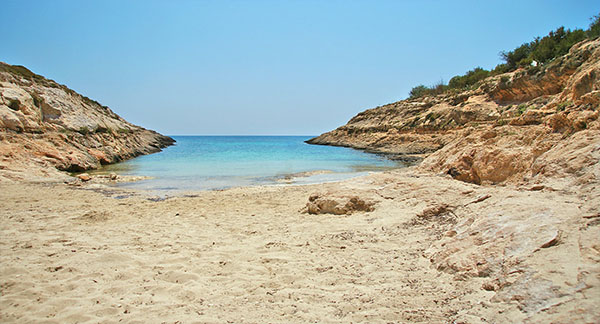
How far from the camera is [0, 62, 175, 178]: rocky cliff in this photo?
14.8 m

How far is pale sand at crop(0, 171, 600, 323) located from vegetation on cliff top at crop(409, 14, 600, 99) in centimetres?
2139

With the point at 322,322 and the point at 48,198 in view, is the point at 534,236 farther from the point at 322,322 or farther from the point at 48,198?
the point at 48,198

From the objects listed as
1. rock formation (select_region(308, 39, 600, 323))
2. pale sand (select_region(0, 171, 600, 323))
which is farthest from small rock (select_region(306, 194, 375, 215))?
rock formation (select_region(308, 39, 600, 323))

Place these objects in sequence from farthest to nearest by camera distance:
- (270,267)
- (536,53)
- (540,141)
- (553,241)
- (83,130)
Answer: (536,53) → (83,130) → (540,141) → (270,267) → (553,241)

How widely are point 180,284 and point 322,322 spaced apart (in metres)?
1.86

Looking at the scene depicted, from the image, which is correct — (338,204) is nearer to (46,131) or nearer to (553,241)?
(553,241)

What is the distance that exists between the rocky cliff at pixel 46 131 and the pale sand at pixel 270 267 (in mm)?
9585

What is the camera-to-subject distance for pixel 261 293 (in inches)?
140

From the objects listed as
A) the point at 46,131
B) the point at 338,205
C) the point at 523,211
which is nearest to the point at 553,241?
the point at 523,211

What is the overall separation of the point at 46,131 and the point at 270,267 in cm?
1982

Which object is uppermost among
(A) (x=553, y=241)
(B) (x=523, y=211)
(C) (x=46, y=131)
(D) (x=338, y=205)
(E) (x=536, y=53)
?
(E) (x=536, y=53)

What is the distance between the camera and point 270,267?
14.0 ft

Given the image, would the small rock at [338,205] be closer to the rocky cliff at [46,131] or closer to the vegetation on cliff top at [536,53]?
the rocky cliff at [46,131]

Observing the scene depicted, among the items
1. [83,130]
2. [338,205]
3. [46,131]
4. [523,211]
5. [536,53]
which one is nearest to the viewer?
[523,211]
